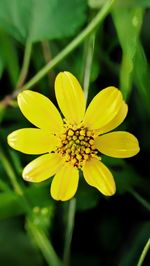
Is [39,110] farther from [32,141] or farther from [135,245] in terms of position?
[135,245]

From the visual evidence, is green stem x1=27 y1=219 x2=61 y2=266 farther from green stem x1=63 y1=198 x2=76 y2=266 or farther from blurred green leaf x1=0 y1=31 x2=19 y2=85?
blurred green leaf x1=0 y1=31 x2=19 y2=85

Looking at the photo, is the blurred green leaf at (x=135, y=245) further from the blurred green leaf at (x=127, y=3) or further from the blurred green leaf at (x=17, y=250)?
the blurred green leaf at (x=127, y=3)

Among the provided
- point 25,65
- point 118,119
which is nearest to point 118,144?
point 118,119

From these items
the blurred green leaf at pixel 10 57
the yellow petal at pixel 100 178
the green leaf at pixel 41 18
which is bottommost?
the yellow petal at pixel 100 178

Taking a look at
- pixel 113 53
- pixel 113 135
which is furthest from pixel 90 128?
pixel 113 53

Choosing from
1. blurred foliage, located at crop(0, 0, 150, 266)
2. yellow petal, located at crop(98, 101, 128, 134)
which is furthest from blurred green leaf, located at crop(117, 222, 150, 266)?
→ yellow petal, located at crop(98, 101, 128, 134)

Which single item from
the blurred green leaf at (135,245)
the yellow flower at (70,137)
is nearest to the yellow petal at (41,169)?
the yellow flower at (70,137)

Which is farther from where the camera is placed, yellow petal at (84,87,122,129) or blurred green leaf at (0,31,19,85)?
blurred green leaf at (0,31,19,85)
